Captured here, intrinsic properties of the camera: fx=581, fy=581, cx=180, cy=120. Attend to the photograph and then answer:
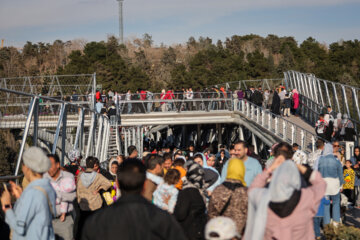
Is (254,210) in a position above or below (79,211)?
above

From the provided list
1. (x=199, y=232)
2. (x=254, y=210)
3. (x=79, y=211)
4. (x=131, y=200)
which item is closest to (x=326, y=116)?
(x=79, y=211)

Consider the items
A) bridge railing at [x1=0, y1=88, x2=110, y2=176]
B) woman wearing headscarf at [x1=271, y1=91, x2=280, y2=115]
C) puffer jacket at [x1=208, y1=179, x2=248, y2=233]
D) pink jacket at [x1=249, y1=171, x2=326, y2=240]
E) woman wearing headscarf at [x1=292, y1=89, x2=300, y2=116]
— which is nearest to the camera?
pink jacket at [x1=249, y1=171, x2=326, y2=240]

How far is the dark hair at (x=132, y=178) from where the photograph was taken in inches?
165

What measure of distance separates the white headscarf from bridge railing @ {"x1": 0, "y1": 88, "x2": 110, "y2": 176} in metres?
3.49

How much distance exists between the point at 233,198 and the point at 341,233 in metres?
2.33

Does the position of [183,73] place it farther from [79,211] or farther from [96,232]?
[96,232]

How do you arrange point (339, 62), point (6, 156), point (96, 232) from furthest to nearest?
point (339, 62) → point (6, 156) → point (96, 232)

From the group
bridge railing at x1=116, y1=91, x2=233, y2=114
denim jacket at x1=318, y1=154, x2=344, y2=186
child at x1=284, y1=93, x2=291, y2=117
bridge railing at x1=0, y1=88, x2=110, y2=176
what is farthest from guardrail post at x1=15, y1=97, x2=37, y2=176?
bridge railing at x1=116, y1=91, x2=233, y2=114

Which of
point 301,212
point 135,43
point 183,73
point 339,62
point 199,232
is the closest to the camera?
point 301,212

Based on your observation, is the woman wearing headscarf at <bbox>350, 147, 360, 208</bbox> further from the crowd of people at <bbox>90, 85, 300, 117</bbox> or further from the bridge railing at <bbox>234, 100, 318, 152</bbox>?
the crowd of people at <bbox>90, 85, 300, 117</bbox>

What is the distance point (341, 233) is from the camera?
7.84 metres

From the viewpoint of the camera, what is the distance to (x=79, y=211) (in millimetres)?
9672

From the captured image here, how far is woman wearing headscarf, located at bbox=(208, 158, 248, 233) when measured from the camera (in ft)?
20.7

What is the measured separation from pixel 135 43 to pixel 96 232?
106207 millimetres
